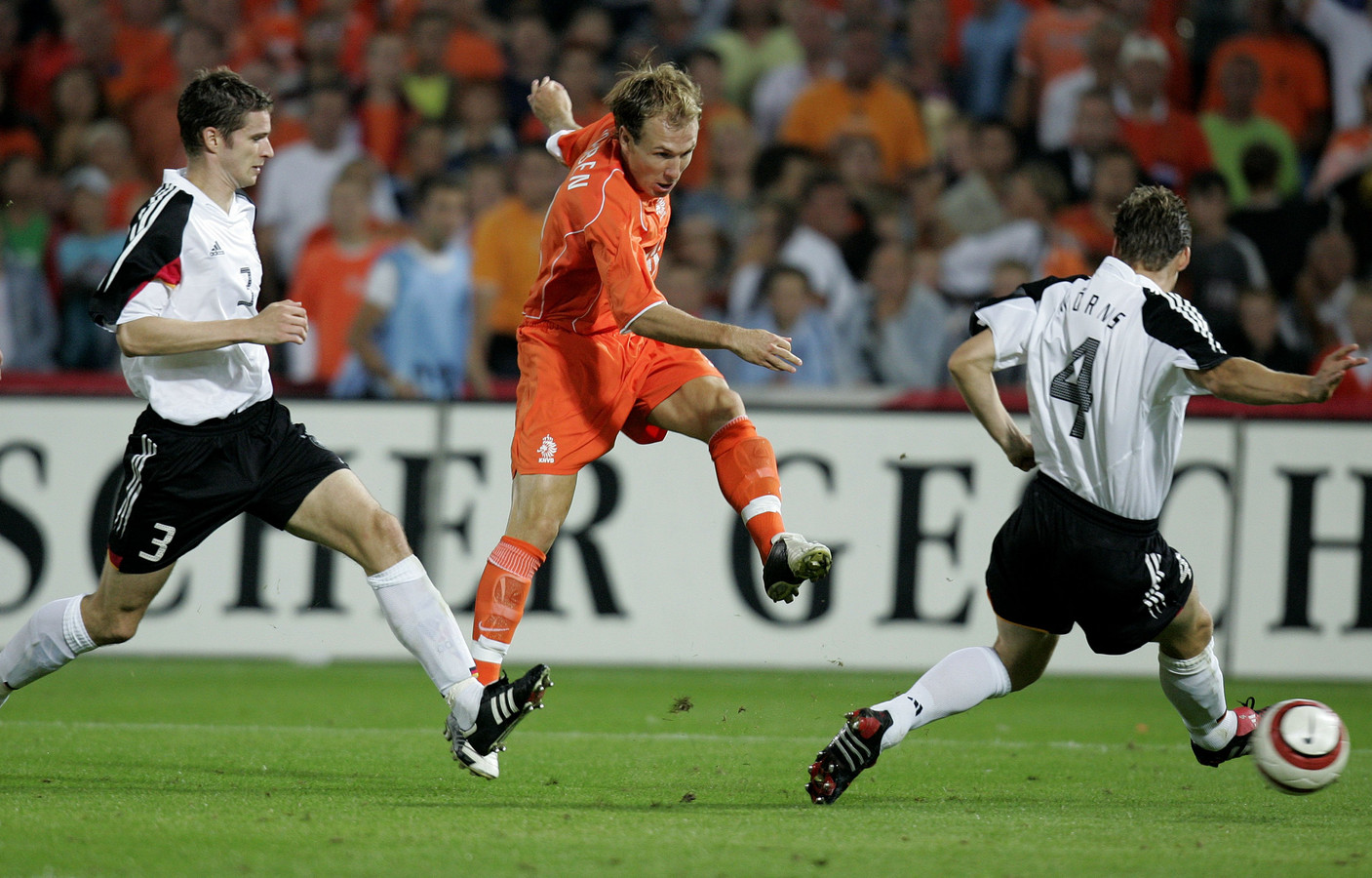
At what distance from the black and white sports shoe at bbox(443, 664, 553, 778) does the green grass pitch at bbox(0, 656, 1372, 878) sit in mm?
131

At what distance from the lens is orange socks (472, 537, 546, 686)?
18.0 ft

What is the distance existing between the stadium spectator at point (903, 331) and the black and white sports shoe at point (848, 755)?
5570mm

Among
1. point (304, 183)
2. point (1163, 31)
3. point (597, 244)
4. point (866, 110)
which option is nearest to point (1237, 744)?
point (597, 244)

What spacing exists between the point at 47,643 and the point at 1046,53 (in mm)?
9059

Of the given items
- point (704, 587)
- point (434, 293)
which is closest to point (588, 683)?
point (704, 587)

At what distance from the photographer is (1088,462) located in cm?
507

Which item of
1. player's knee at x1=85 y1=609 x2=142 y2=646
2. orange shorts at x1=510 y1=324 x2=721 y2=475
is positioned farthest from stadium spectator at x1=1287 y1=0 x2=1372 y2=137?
player's knee at x1=85 y1=609 x2=142 y2=646

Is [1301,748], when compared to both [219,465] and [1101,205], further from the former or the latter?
[1101,205]

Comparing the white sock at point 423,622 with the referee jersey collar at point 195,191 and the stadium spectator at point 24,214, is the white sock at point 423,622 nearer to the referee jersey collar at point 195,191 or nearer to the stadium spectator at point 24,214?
the referee jersey collar at point 195,191

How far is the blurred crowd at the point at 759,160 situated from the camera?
1037 centimetres

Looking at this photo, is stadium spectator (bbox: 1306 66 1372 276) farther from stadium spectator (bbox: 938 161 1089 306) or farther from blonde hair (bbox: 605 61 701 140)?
blonde hair (bbox: 605 61 701 140)

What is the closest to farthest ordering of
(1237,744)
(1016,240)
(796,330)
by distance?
(1237,744) → (796,330) → (1016,240)

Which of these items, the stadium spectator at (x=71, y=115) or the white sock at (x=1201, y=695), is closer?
the white sock at (x=1201, y=695)

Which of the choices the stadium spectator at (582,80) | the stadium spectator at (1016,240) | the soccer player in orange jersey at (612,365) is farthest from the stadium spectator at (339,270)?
the soccer player in orange jersey at (612,365)
